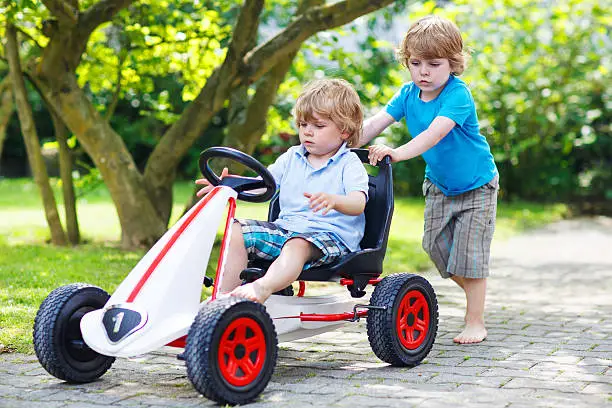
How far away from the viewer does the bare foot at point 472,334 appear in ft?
15.0

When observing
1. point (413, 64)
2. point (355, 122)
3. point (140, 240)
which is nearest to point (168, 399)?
point (355, 122)

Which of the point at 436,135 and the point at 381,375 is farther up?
the point at 436,135

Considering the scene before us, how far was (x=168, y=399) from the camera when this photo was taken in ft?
11.1

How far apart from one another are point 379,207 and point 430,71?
696mm

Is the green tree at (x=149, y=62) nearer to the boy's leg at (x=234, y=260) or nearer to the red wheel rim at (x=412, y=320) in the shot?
the red wheel rim at (x=412, y=320)

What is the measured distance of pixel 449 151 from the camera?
4492mm

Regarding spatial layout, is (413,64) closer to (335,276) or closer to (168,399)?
(335,276)

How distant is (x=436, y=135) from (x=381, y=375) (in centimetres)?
110

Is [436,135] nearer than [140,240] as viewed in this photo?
Yes

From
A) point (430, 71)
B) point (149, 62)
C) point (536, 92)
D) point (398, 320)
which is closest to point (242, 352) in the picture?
point (398, 320)

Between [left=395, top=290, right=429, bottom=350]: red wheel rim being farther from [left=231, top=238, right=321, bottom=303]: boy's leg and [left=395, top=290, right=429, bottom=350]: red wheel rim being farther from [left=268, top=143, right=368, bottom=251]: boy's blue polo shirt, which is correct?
[left=231, top=238, right=321, bottom=303]: boy's leg

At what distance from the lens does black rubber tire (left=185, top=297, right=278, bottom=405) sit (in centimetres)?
315

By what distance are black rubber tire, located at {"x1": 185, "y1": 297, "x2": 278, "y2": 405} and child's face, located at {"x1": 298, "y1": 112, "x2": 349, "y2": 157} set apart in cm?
91

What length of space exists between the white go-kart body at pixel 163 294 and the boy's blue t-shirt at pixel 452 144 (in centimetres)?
120
